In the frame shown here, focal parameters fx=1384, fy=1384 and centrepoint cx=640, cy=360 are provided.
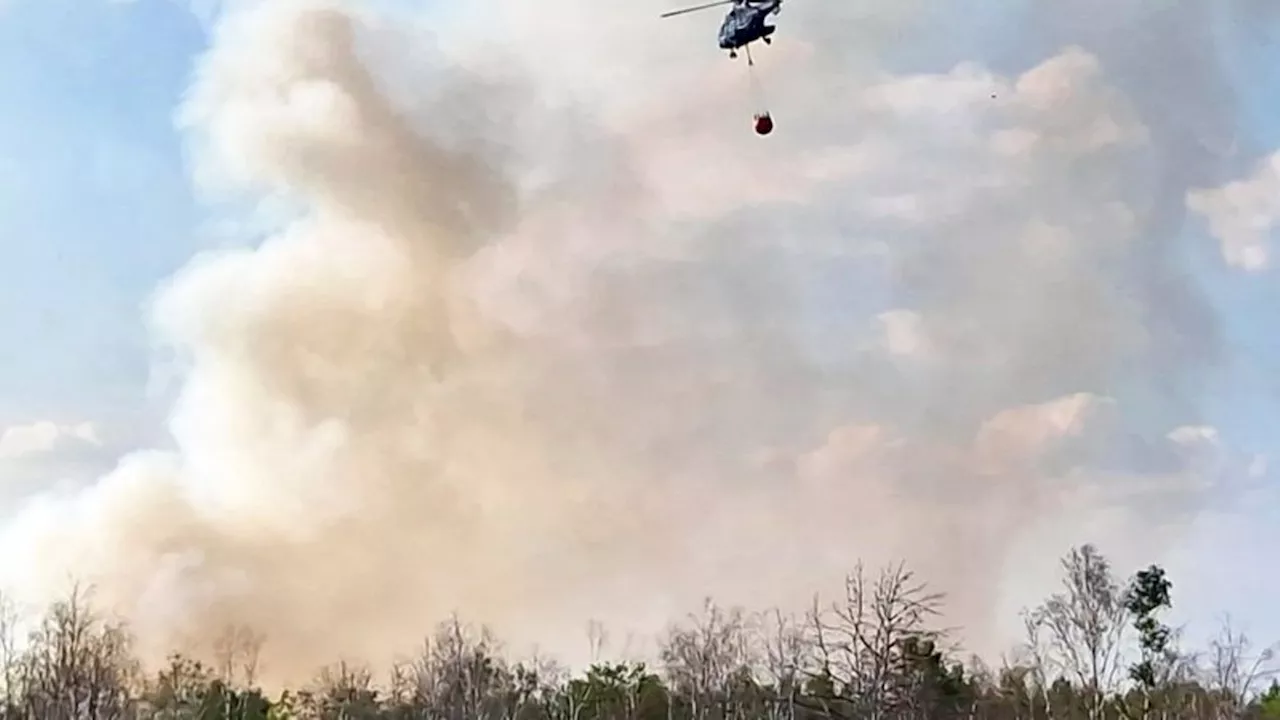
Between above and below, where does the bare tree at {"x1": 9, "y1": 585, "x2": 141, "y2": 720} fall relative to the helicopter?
below

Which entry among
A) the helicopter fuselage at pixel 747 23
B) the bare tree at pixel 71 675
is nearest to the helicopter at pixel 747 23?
the helicopter fuselage at pixel 747 23

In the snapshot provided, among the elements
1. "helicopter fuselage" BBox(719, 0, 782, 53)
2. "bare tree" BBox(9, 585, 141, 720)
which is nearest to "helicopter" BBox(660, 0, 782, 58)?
"helicopter fuselage" BBox(719, 0, 782, 53)

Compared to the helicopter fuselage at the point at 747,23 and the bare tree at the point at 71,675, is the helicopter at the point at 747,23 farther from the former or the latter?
the bare tree at the point at 71,675

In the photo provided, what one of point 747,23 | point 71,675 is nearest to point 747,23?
point 747,23

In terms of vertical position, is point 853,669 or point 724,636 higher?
point 724,636

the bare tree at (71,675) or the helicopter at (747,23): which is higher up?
the helicopter at (747,23)

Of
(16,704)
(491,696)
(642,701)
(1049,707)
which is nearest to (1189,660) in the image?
(1049,707)

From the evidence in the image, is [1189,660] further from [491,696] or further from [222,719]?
[222,719]

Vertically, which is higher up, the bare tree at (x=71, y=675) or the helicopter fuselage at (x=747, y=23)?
the helicopter fuselage at (x=747, y=23)

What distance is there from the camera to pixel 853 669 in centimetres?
3072

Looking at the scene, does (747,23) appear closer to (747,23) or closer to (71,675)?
(747,23)

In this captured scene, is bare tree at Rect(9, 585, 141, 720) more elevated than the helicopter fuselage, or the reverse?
the helicopter fuselage

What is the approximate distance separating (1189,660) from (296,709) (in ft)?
129

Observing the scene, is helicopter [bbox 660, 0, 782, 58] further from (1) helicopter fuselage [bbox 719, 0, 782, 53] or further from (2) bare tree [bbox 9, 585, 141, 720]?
(2) bare tree [bbox 9, 585, 141, 720]
